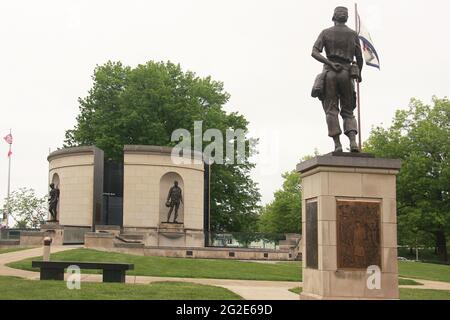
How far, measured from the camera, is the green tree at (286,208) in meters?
77.1

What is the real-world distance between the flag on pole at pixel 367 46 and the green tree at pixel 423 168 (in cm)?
2365

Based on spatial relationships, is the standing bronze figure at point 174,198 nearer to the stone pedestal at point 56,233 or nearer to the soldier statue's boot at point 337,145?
the stone pedestal at point 56,233

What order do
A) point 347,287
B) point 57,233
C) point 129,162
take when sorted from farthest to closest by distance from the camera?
point 129,162
point 57,233
point 347,287

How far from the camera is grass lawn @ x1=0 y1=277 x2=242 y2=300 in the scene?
12.4 metres

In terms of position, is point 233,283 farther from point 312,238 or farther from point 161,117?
point 161,117

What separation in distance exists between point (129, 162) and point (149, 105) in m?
13.8

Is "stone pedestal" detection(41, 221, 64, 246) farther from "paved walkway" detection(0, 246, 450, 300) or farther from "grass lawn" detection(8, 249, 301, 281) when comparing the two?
"grass lawn" detection(8, 249, 301, 281)

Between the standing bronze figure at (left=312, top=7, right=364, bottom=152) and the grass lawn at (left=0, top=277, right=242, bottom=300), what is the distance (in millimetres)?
4700

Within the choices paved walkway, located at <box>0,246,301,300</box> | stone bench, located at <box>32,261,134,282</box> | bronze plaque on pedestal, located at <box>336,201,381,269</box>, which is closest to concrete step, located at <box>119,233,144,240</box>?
paved walkway, located at <box>0,246,301,300</box>

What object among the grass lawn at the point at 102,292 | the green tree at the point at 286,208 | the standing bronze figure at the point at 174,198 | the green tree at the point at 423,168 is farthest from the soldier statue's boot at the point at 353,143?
the green tree at the point at 286,208

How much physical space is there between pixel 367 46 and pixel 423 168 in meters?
26.0

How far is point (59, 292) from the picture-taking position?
12891mm
